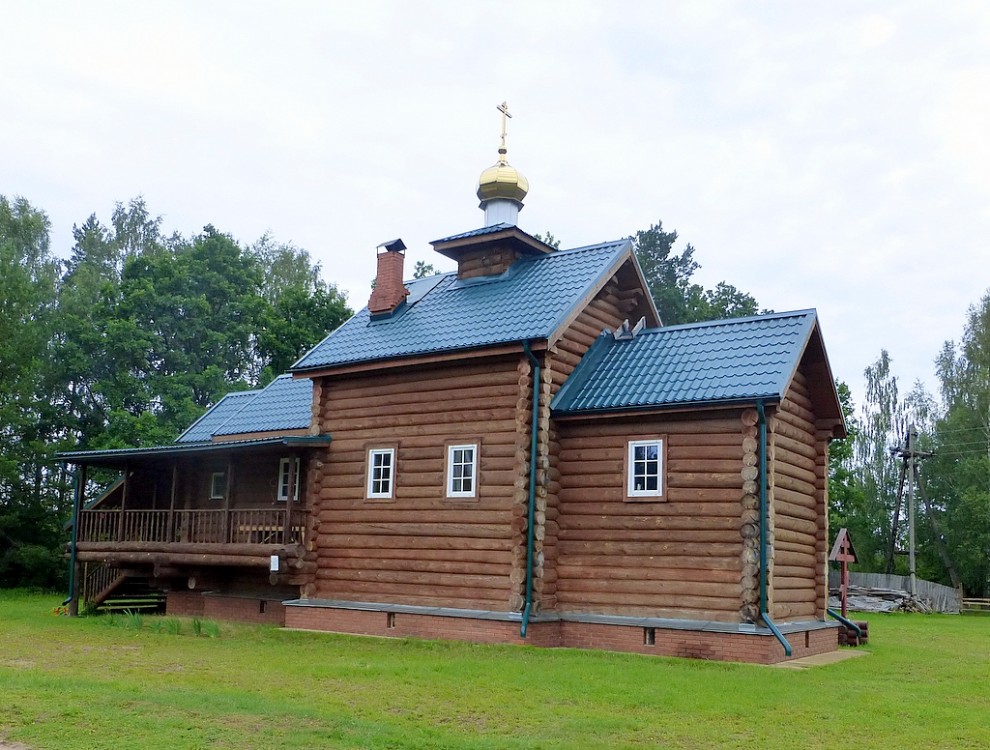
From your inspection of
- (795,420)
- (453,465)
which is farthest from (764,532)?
(453,465)

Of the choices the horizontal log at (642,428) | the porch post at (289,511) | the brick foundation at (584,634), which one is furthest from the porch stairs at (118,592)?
the horizontal log at (642,428)

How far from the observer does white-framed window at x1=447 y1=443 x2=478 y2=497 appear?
17891 mm

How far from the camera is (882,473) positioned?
52.4 meters

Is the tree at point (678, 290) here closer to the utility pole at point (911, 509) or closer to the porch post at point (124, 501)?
the utility pole at point (911, 509)

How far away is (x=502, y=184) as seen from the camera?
22.2m

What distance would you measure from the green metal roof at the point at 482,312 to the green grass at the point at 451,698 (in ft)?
17.9

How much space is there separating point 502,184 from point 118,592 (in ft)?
43.1

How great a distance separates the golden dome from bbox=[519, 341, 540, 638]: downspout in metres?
6.12

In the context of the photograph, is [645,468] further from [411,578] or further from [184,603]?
[184,603]

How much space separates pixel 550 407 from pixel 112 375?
24916mm

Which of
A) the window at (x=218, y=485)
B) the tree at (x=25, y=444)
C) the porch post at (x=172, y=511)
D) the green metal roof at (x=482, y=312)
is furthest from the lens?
the tree at (x=25, y=444)

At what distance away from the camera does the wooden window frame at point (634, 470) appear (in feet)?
54.0

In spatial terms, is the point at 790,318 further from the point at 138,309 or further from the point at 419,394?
the point at 138,309

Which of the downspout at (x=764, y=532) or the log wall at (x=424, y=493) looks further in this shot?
the log wall at (x=424, y=493)
